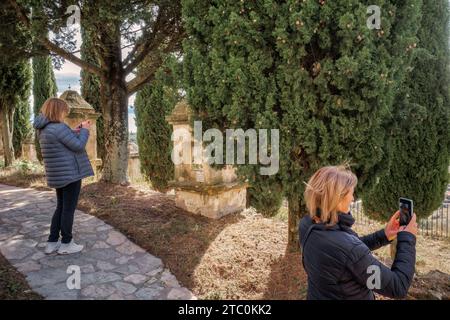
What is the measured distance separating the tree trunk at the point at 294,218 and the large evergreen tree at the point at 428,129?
3.06m

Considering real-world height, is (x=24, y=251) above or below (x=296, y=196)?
below

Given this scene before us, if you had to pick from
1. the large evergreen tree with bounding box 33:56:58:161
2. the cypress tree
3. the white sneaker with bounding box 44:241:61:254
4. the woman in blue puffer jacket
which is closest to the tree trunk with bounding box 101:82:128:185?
the white sneaker with bounding box 44:241:61:254

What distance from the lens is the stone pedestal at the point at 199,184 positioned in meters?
5.29

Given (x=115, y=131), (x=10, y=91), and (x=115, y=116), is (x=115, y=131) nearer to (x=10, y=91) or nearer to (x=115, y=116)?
(x=115, y=116)

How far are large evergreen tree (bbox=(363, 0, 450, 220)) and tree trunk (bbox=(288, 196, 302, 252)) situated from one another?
3056 millimetres

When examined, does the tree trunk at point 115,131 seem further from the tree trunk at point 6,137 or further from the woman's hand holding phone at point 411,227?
the woman's hand holding phone at point 411,227

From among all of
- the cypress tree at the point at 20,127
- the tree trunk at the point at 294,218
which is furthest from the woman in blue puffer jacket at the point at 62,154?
the cypress tree at the point at 20,127

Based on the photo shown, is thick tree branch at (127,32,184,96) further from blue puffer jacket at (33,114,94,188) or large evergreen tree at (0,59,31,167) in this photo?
large evergreen tree at (0,59,31,167)

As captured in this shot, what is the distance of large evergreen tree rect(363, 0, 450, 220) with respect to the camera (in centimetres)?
612

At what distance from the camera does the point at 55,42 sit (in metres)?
6.88

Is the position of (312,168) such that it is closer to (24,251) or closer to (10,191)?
(24,251)

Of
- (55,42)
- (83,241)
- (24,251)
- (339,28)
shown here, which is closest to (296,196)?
(339,28)
